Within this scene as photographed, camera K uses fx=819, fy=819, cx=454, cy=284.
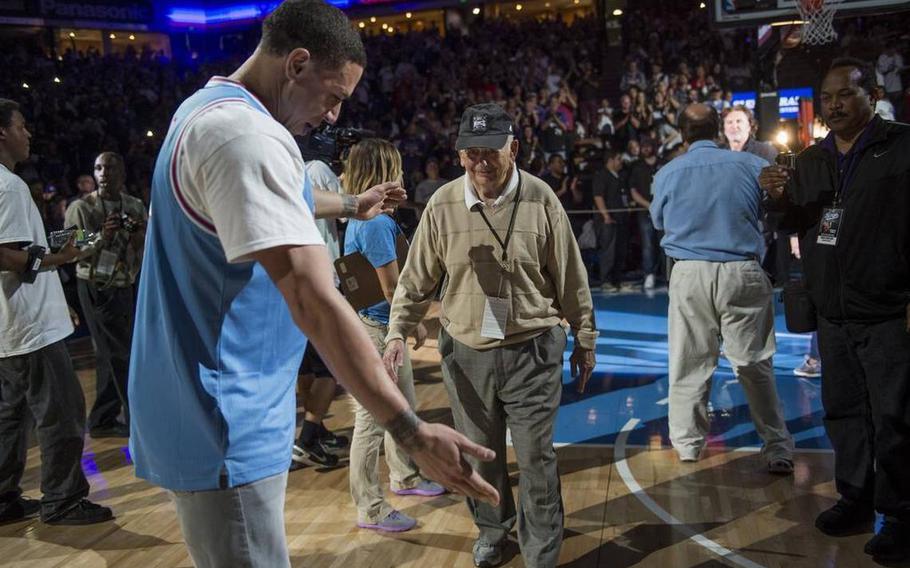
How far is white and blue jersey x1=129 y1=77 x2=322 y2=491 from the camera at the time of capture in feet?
4.91

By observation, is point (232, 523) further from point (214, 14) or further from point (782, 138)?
point (214, 14)

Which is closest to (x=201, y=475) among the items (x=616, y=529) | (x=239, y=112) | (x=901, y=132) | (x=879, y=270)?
(x=239, y=112)

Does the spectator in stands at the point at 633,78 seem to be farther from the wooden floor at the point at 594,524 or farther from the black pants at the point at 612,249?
the wooden floor at the point at 594,524

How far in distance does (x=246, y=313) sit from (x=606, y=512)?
306cm

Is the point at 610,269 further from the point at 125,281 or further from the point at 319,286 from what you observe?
the point at 319,286

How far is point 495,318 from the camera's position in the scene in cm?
347

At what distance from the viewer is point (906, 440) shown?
140 inches

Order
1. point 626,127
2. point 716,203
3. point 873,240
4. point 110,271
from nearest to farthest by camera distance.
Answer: point 873,240, point 716,203, point 110,271, point 626,127

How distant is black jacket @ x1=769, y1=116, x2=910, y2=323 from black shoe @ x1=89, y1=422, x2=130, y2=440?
476 cm

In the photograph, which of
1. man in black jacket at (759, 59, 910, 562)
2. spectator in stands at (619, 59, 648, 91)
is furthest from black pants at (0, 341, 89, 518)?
spectator in stands at (619, 59, 648, 91)

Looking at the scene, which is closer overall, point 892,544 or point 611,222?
point 892,544

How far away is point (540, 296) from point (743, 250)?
177 cm

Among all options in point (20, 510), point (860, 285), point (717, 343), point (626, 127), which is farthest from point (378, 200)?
point (626, 127)

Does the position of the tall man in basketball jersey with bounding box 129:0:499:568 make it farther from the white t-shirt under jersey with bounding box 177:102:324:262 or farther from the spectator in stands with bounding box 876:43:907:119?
the spectator in stands with bounding box 876:43:907:119
